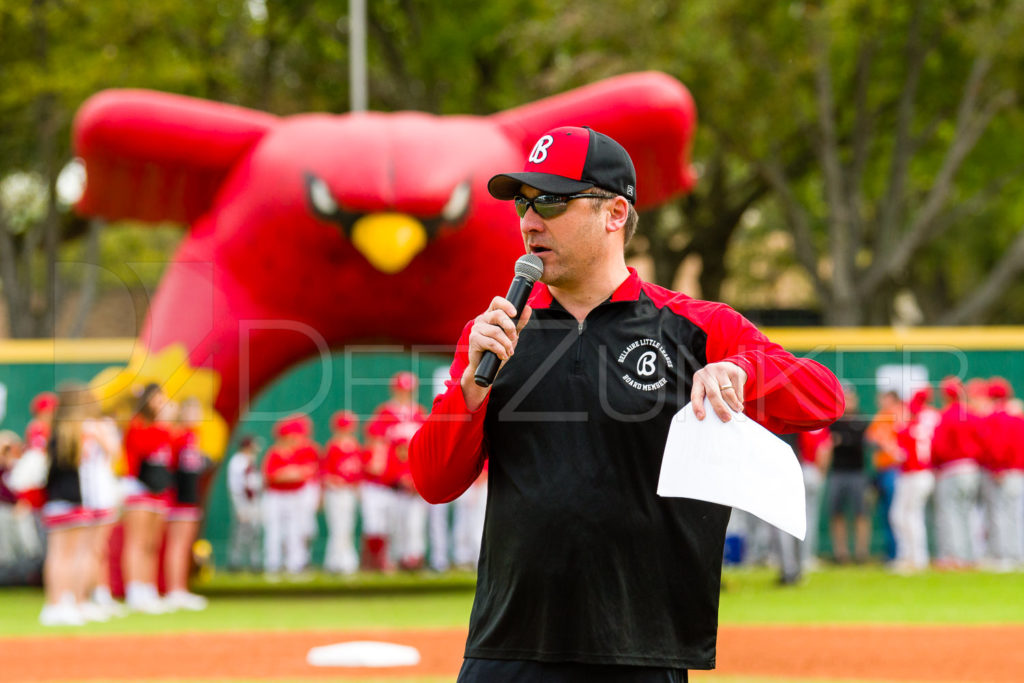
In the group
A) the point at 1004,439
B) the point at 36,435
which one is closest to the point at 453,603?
the point at 36,435

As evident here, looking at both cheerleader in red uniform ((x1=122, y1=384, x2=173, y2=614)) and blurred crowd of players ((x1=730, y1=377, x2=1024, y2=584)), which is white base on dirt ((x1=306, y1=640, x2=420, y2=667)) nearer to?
cheerleader in red uniform ((x1=122, y1=384, x2=173, y2=614))

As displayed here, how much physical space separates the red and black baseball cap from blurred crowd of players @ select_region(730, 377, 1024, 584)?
10.4m

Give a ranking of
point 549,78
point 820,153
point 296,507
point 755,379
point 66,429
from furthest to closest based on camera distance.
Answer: point 820,153, point 549,78, point 296,507, point 66,429, point 755,379

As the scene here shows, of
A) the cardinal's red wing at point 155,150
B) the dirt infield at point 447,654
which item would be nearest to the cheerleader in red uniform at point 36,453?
the cardinal's red wing at point 155,150

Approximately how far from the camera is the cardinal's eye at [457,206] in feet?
31.8

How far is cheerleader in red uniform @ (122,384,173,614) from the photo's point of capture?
1020cm

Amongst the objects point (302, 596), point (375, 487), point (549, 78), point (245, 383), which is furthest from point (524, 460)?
point (549, 78)

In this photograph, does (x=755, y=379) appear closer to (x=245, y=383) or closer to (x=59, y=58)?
(x=245, y=383)

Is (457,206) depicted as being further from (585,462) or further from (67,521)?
(585,462)

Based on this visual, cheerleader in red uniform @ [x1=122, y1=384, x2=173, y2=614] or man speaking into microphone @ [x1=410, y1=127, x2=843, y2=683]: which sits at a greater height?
man speaking into microphone @ [x1=410, y1=127, x2=843, y2=683]

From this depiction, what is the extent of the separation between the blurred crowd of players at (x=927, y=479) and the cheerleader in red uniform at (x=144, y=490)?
562cm

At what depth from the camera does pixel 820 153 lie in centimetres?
1984

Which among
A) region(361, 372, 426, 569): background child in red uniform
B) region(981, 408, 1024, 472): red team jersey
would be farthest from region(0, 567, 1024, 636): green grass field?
region(981, 408, 1024, 472): red team jersey

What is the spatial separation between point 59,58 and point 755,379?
18.2 metres
